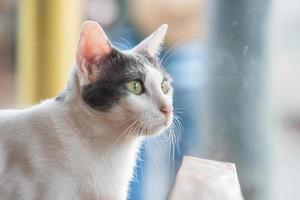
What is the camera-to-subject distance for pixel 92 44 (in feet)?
2.51

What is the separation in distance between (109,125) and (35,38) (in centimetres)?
41

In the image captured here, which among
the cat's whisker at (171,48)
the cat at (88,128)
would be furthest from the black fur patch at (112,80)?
the cat's whisker at (171,48)

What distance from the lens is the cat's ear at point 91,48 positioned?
2.46ft

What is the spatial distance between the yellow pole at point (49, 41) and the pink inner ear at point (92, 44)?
33 centimetres

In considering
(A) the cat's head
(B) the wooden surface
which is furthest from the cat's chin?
(B) the wooden surface

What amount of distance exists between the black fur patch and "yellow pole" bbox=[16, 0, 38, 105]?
14.7 inches

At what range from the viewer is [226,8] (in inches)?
35.7

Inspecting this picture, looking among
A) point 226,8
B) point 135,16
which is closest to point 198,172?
point 226,8

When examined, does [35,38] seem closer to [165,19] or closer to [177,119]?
[165,19]

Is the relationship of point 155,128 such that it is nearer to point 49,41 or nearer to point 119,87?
point 119,87

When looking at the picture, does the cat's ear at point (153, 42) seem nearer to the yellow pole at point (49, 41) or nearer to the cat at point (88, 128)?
the cat at point (88, 128)

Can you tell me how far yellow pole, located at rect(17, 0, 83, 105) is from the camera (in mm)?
1093

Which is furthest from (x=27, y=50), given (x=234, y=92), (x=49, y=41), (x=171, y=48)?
(x=234, y=92)

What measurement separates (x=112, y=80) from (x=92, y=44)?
0.20 ft
